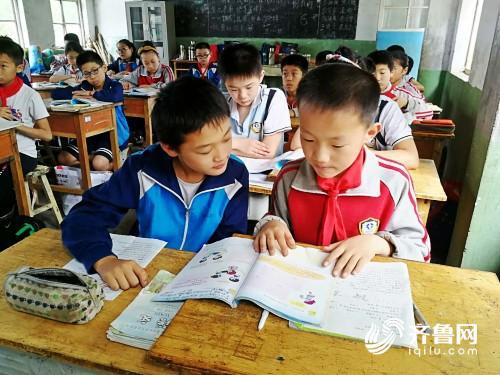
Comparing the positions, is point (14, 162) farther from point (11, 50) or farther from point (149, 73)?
point (149, 73)

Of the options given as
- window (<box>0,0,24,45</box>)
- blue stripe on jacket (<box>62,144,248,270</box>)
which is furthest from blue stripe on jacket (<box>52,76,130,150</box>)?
window (<box>0,0,24,45</box>)

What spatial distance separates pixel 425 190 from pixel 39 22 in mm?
8545

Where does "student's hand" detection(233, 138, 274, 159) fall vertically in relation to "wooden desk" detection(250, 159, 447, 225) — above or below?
above

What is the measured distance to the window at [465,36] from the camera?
4.81 m

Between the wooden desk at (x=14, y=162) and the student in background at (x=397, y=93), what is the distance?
8.13 feet

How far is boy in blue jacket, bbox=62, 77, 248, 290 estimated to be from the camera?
112 cm

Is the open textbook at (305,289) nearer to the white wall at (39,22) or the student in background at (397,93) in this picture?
the student in background at (397,93)

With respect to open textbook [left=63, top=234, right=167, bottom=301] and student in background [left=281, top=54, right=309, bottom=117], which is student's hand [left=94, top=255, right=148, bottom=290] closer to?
open textbook [left=63, top=234, right=167, bottom=301]

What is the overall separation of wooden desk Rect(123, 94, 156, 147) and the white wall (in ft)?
16.0

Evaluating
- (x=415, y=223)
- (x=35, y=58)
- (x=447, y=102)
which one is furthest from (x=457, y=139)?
(x=35, y=58)

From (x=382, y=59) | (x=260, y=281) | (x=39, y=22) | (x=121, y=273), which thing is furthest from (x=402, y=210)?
(x=39, y=22)

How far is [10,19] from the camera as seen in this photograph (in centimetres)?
746

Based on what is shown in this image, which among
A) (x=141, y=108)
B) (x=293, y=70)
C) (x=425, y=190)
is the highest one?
(x=293, y=70)

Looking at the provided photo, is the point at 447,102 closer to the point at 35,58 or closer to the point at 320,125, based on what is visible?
the point at 320,125
